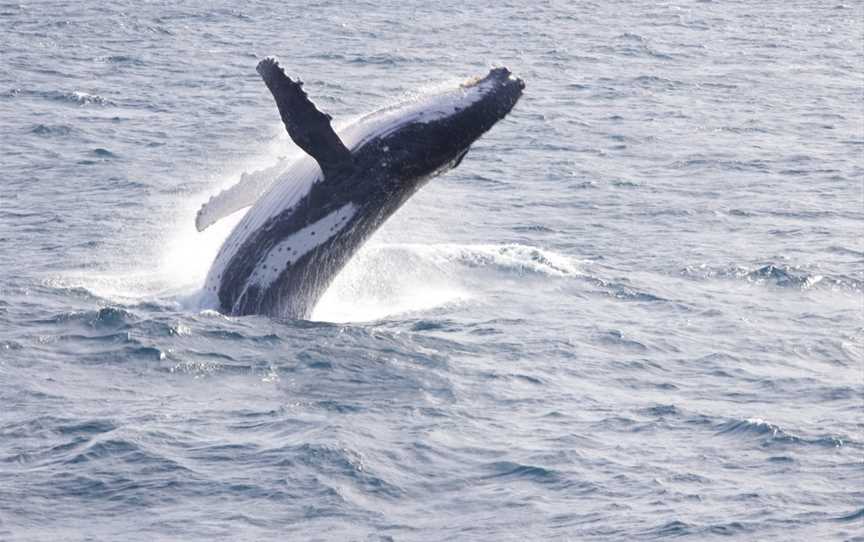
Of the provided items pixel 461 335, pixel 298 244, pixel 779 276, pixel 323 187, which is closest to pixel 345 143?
pixel 323 187

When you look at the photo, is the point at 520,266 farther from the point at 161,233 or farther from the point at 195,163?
the point at 195,163

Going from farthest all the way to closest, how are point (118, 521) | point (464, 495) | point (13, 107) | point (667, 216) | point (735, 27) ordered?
point (735, 27) → point (13, 107) → point (667, 216) → point (464, 495) → point (118, 521)

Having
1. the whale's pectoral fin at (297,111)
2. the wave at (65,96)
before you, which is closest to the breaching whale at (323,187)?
the whale's pectoral fin at (297,111)

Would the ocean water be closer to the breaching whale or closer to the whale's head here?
the breaching whale

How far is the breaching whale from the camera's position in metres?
20.1

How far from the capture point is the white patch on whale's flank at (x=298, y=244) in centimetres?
2122

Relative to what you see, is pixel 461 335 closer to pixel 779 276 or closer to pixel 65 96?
pixel 779 276

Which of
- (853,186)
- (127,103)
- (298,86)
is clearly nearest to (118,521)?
(298,86)

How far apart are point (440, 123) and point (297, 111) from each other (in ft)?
5.88

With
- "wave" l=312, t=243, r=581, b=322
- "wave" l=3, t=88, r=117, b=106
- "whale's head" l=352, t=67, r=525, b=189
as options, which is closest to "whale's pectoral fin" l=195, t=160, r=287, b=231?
"whale's head" l=352, t=67, r=525, b=189

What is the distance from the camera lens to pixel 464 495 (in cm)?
1728

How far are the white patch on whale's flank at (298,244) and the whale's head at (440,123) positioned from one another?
875 millimetres

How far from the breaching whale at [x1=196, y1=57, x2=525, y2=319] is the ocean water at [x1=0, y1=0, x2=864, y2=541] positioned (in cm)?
61

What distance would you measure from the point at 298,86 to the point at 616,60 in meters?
36.9
